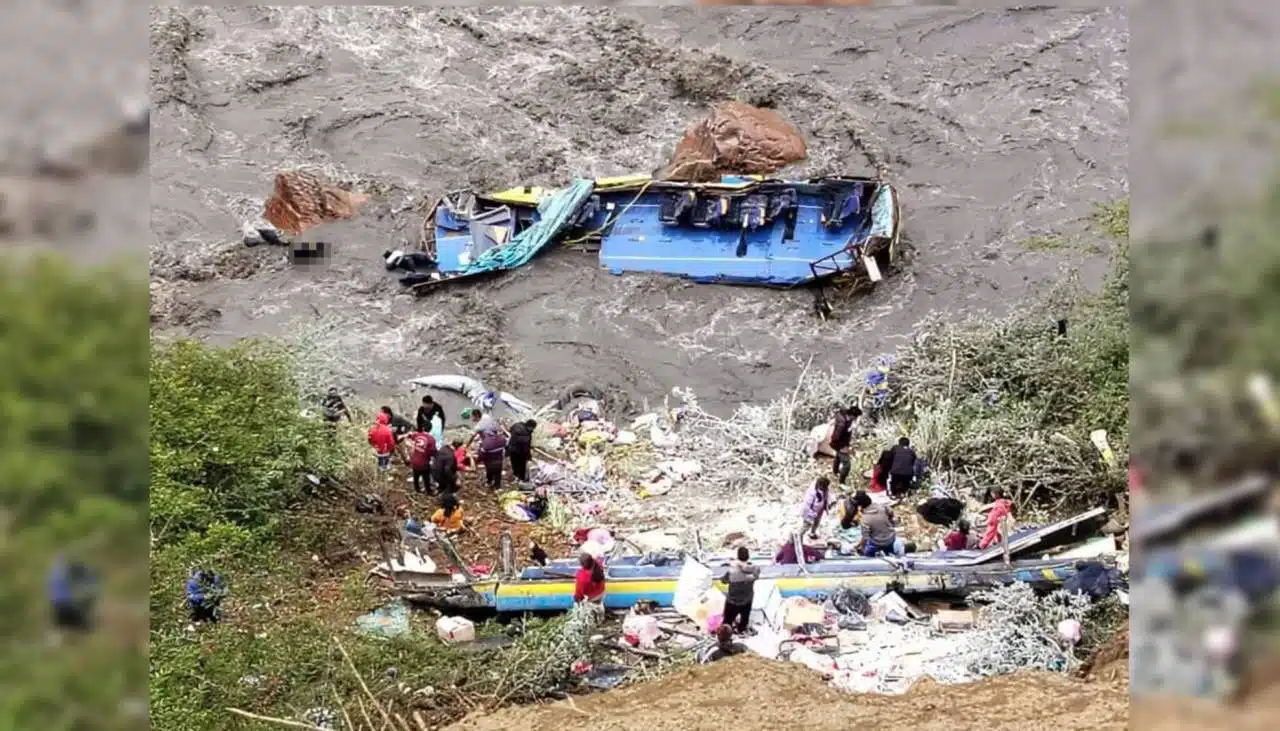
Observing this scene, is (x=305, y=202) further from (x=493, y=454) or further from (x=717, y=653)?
(x=717, y=653)

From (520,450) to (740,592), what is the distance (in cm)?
199

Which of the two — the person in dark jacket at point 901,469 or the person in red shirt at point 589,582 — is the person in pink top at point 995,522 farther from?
the person in red shirt at point 589,582

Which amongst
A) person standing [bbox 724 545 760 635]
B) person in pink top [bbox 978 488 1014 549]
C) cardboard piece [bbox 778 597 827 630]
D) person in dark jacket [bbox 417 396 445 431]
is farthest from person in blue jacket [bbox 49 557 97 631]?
person in pink top [bbox 978 488 1014 549]

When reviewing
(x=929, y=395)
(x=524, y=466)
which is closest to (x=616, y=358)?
(x=524, y=466)

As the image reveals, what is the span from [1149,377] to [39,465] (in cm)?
660

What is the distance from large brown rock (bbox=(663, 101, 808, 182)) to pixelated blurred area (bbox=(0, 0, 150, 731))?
472 cm

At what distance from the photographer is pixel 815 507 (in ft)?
25.5

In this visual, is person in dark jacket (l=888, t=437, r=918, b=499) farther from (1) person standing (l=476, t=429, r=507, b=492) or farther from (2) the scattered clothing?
(1) person standing (l=476, t=429, r=507, b=492)

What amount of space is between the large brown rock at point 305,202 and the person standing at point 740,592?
4.57 metres

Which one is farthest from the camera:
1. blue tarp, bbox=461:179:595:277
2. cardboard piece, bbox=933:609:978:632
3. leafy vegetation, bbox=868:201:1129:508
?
blue tarp, bbox=461:179:595:277

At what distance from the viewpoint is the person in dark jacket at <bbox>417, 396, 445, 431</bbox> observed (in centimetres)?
812

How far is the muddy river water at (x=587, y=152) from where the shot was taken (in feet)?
28.0

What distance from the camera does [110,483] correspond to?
235 inches

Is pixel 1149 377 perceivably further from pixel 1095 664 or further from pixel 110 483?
pixel 110 483
